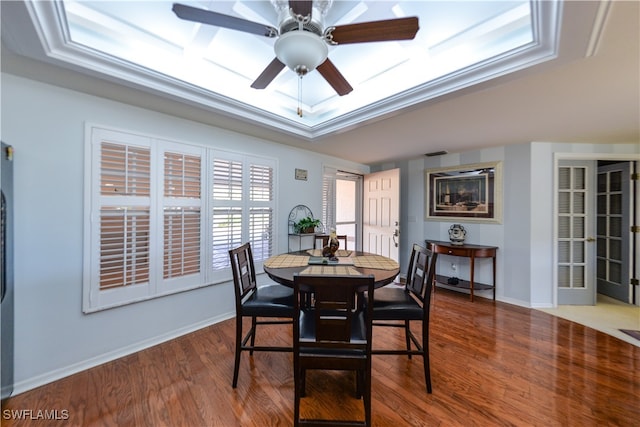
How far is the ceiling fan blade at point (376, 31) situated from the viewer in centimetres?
124

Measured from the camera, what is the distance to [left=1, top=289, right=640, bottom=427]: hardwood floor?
5.06ft

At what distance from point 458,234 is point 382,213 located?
123 cm

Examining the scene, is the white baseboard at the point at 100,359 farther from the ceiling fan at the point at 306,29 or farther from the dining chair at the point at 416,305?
the ceiling fan at the point at 306,29

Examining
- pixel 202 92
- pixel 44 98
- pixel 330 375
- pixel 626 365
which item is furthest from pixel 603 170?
pixel 44 98

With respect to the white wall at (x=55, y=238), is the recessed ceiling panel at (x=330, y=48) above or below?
above

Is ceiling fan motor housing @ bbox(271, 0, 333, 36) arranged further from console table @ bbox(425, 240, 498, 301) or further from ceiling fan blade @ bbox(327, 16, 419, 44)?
console table @ bbox(425, 240, 498, 301)

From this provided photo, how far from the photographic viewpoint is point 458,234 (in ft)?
12.5

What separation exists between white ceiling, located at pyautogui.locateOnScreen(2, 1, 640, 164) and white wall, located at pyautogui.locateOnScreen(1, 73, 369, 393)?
0.17m

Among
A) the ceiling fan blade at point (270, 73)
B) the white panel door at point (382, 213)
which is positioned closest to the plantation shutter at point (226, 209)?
the ceiling fan blade at point (270, 73)

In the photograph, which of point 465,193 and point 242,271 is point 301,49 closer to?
point 242,271

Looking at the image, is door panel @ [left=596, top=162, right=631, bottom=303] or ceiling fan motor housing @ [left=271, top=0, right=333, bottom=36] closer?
ceiling fan motor housing @ [left=271, top=0, right=333, bottom=36]

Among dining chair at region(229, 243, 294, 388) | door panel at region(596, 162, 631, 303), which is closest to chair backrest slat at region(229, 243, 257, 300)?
dining chair at region(229, 243, 294, 388)

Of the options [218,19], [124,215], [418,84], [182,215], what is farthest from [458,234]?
[124,215]

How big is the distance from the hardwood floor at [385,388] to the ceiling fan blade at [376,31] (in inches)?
86.2
